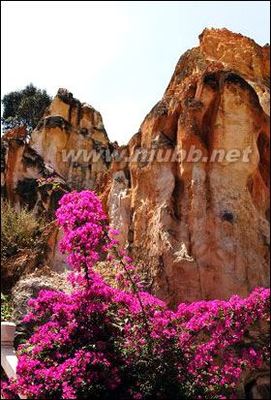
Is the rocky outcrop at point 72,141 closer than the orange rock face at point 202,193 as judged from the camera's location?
No

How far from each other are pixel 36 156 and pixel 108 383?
50.7ft

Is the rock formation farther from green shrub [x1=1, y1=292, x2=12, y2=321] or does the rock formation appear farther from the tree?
the tree

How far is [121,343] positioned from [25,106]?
68.1 ft

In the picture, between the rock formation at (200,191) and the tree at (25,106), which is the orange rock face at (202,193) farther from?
the tree at (25,106)

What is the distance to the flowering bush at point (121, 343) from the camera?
8133mm

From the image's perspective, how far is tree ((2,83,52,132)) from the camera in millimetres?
26625

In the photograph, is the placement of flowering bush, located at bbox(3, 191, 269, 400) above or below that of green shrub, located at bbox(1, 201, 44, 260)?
below

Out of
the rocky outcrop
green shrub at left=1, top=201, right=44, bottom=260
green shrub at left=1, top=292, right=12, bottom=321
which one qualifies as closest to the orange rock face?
green shrub at left=1, top=201, right=44, bottom=260

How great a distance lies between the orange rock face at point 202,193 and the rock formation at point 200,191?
2 centimetres

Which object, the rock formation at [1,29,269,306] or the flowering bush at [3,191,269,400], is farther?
the rock formation at [1,29,269,306]

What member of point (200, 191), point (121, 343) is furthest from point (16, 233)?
point (121, 343)

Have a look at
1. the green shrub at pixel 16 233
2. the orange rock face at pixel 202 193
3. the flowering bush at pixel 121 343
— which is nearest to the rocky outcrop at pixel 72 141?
the green shrub at pixel 16 233

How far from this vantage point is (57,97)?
25.2m

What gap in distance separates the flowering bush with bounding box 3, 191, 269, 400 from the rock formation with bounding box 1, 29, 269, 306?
189 centimetres
